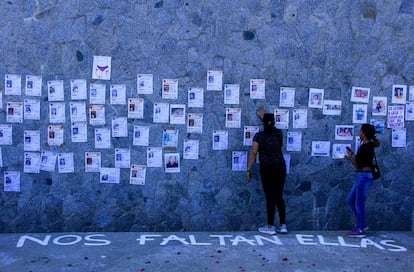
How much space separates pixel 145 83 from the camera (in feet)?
25.1

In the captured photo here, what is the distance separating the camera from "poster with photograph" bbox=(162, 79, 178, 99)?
766cm

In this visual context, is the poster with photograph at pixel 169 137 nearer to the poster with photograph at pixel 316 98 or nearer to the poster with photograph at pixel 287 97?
the poster with photograph at pixel 287 97

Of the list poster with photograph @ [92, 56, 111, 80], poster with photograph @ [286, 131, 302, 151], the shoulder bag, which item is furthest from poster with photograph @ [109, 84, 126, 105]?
the shoulder bag

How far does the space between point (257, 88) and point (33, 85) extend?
321 cm

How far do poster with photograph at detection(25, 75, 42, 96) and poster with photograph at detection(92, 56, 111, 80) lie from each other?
0.77 meters

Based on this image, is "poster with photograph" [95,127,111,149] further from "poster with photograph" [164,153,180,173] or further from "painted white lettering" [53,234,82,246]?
"painted white lettering" [53,234,82,246]

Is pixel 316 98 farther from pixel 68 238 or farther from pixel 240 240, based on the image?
pixel 68 238

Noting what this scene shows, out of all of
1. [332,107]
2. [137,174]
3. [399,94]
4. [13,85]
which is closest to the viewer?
[13,85]

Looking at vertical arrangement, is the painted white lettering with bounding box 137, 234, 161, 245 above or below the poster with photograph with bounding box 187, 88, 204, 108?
below

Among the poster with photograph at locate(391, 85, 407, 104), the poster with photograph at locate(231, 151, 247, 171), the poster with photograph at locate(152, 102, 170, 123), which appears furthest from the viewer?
the poster with photograph at locate(391, 85, 407, 104)

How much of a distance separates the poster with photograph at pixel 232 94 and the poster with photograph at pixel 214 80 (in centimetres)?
10

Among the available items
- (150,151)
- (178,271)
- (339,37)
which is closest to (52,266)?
(178,271)

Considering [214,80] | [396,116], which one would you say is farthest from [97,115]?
[396,116]

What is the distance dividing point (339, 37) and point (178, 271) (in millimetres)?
4157
